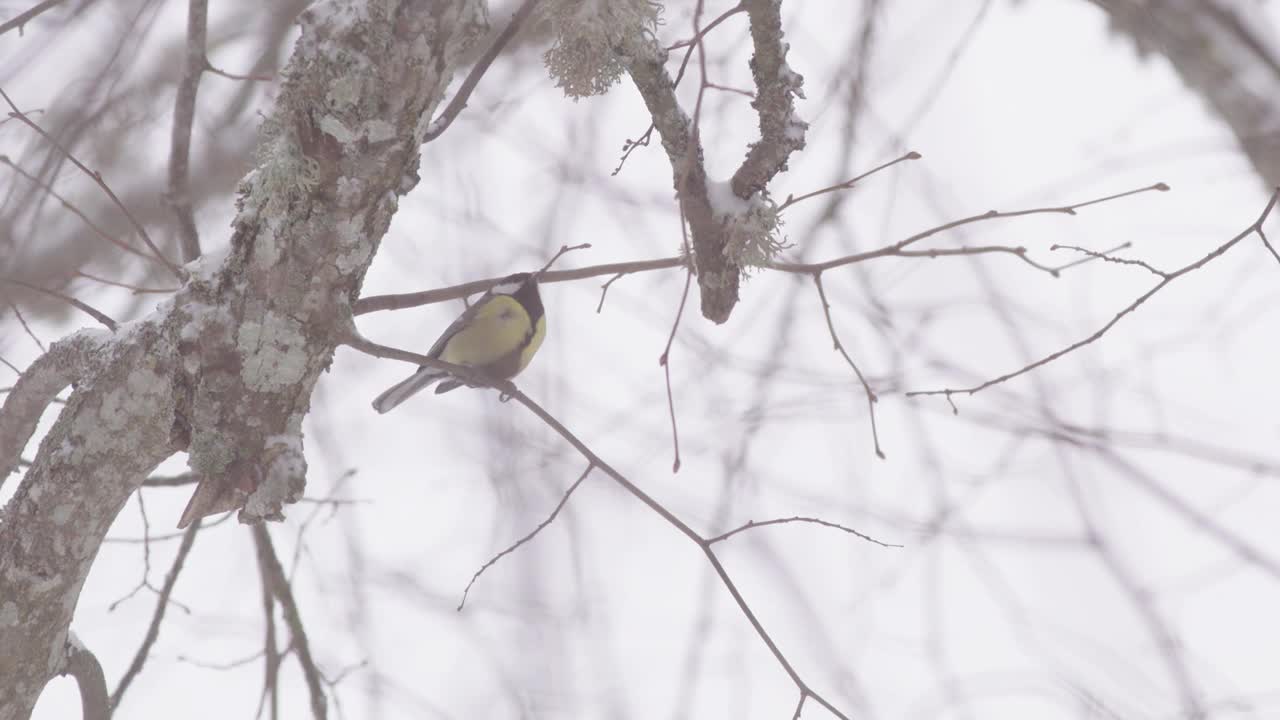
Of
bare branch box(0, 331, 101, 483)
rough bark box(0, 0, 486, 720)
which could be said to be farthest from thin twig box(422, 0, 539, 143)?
bare branch box(0, 331, 101, 483)

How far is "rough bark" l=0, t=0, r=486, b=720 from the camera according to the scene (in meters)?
1.37

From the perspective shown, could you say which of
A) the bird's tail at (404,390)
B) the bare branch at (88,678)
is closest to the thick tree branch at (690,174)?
the bird's tail at (404,390)

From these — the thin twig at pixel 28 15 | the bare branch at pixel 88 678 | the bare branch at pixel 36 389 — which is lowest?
the bare branch at pixel 88 678

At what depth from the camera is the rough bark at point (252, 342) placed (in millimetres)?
1374

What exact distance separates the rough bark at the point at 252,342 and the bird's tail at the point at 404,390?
2.64 feet

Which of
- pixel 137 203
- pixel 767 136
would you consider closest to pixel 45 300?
pixel 137 203

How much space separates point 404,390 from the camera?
2.38 metres

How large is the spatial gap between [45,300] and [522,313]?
4.81ft

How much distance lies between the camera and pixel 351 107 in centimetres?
138

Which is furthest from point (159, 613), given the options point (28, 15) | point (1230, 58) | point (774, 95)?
point (1230, 58)

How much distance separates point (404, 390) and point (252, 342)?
933 mm

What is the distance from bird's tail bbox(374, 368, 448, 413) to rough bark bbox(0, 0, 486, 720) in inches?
31.7

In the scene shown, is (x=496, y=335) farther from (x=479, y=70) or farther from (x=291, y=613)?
(x=479, y=70)

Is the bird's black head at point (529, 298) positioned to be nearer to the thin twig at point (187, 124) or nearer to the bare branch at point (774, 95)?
the thin twig at point (187, 124)
